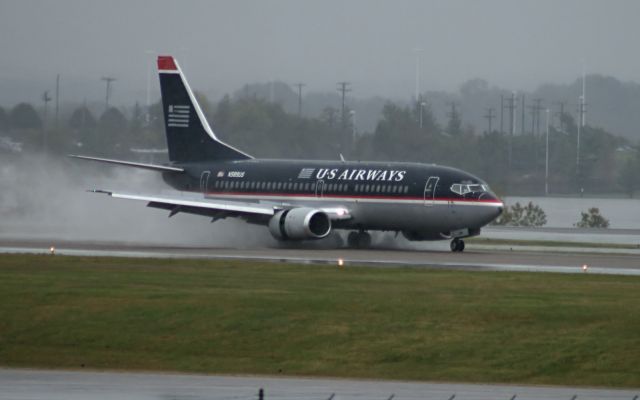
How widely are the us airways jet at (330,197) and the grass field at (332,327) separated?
654 inches

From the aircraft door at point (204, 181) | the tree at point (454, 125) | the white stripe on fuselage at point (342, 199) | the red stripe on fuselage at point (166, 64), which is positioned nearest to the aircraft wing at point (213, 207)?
the white stripe on fuselage at point (342, 199)

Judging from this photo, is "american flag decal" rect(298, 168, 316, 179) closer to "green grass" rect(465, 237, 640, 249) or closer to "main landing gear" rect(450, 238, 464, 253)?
"main landing gear" rect(450, 238, 464, 253)

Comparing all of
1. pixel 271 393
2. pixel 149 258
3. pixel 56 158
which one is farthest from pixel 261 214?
pixel 271 393

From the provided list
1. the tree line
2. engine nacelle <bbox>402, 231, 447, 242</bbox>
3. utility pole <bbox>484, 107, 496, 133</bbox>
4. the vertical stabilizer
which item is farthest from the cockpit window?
utility pole <bbox>484, 107, 496, 133</bbox>

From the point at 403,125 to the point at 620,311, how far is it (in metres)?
57.3

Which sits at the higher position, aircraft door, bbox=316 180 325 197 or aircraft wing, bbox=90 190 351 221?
aircraft door, bbox=316 180 325 197

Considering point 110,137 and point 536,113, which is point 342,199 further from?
point 536,113

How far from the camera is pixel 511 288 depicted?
38562mm

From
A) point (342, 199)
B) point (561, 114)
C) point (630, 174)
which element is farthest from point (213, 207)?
point (561, 114)

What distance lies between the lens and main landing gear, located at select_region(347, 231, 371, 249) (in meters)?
60.6

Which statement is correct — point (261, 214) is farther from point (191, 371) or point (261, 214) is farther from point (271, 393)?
point (271, 393)

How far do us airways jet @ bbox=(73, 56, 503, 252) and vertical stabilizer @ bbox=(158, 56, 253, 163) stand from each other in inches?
3.6

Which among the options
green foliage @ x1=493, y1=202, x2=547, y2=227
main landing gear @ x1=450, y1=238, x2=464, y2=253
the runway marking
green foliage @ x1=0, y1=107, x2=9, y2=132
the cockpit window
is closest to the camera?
the runway marking

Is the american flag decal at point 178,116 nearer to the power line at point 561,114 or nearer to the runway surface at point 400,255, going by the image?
the runway surface at point 400,255
